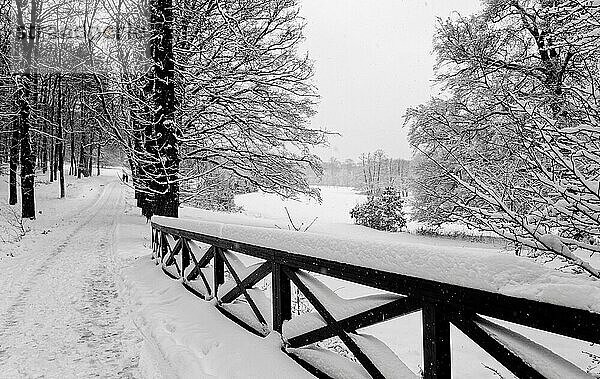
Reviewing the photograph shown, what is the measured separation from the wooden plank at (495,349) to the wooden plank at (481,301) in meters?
0.07

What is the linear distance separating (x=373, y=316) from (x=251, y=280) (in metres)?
2.06

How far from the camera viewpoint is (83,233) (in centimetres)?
1540

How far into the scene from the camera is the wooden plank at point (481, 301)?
176 cm

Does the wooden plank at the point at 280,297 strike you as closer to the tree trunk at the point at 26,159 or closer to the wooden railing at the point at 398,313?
the wooden railing at the point at 398,313

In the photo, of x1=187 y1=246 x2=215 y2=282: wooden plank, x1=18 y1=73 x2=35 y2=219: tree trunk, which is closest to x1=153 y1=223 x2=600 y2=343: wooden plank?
x1=187 y1=246 x2=215 y2=282: wooden plank


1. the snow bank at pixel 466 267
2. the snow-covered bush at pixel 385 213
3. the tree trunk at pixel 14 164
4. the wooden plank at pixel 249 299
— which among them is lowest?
the snow-covered bush at pixel 385 213

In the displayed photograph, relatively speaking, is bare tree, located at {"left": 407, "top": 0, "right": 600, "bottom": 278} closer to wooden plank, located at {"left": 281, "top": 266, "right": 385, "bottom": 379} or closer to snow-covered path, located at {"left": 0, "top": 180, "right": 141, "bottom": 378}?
wooden plank, located at {"left": 281, "top": 266, "right": 385, "bottom": 379}

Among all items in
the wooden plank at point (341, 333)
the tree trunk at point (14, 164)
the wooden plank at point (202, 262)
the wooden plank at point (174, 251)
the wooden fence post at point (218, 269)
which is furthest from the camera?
the tree trunk at point (14, 164)

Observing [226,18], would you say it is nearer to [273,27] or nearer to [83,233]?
[273,27]

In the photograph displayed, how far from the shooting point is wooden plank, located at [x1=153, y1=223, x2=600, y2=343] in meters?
1.76

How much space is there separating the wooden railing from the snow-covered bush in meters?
22.8

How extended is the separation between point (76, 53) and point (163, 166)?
23.7 feet

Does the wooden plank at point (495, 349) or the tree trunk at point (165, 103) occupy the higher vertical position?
the tree trunk at point (165, 103)

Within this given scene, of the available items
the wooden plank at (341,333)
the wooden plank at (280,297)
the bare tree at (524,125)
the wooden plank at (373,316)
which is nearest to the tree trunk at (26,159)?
the bare tree at (524,125)
